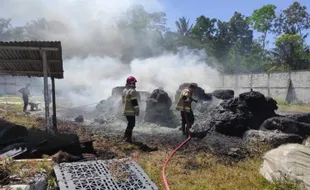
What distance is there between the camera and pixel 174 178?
456 cm

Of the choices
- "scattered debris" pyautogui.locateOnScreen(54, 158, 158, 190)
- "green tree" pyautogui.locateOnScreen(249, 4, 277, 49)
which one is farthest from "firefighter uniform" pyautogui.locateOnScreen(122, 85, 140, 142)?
"green tree" pyautogui.locateOnScreen(249, 4, 277, 49)

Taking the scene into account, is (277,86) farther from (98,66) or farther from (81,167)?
(81,167)

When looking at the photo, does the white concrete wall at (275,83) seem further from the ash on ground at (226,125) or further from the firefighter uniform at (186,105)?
the firefighter uniform at (186,105)

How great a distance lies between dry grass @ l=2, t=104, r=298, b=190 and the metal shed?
214 cm

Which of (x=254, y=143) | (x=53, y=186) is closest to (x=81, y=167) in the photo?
(x=53, y=186)

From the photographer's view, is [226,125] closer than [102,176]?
No

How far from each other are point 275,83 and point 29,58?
72.1 ft

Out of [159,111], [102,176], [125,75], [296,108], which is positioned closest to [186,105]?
[159,111]

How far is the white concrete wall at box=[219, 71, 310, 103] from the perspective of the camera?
74.0 feet

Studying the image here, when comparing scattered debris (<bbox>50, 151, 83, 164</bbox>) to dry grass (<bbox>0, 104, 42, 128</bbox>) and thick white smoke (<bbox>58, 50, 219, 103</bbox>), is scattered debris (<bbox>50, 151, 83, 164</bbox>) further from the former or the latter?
thick white smoke (<bbox>58, 50, 219, 103</bbox>)

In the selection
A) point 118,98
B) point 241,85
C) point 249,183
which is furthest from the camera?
point 241,85

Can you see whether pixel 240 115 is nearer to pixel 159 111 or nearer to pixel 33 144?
pixel 159 111

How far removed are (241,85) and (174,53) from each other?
12.3 metres

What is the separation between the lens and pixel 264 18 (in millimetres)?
39531
